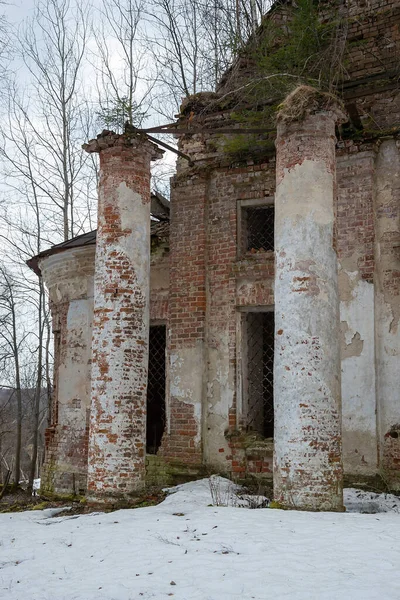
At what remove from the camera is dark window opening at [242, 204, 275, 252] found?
30.3 ft

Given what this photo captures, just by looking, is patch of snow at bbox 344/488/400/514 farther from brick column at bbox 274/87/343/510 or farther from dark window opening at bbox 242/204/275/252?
dark window opening at bbox 242/204/275/252

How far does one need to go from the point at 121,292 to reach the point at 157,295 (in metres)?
2.01

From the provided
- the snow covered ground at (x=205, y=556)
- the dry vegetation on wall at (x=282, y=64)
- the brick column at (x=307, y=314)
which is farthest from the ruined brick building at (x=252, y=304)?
the snow covered ground at (x=205, y=556)

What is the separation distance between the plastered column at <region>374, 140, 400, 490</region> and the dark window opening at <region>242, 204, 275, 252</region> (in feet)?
5.48

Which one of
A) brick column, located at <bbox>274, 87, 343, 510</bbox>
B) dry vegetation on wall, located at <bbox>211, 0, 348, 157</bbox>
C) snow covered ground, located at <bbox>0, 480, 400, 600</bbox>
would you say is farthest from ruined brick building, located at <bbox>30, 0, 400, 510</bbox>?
snow covered ground, located at <bbox>0, 480, 400, 600</bbox>

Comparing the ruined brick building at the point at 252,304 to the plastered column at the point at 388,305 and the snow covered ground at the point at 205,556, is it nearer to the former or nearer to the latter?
the plastered column at the point at 388,305

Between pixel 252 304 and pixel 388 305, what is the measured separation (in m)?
1.84

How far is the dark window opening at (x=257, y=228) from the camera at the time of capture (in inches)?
364

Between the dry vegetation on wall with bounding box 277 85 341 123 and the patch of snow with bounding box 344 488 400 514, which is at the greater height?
the dry vegetation on wall with bounding box 277 85 341 123

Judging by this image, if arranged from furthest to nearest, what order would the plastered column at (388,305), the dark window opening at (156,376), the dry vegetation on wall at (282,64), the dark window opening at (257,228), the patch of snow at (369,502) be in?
the dark window opening at (156,376)
the dark window opening at (257,228)
the dry vegetation on wall at (282,64)
the plastered column at (388,305)
the patch of snow at (369,502)

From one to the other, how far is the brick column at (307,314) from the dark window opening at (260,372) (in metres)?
2.51

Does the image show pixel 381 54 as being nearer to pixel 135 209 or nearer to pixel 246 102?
pixel 246 102

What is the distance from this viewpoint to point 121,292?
7.66 m

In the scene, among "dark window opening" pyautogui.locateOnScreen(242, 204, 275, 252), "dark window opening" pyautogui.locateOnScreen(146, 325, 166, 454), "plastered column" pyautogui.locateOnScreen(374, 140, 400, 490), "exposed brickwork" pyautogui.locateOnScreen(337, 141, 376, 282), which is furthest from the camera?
"dark window opening" pyautogui.locateOnScreen(146, 325, 166, 454)
